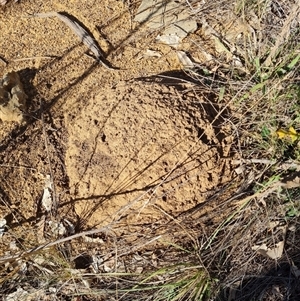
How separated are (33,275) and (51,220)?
240 millimetres

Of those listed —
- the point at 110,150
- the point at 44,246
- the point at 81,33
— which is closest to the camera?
the point at 44,246

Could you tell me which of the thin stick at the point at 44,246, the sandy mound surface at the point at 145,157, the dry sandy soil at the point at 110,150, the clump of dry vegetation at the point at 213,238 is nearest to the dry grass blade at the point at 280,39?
the clump of dry vegetation at the point at 213,238

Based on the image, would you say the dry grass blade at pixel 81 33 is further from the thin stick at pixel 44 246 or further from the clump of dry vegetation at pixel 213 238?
the thin stick at pixel 44 246

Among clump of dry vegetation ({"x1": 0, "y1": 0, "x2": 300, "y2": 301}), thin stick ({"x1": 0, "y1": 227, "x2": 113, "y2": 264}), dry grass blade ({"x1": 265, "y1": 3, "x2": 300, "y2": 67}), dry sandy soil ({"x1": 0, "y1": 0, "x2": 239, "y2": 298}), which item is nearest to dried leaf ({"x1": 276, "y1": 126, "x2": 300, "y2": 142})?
clump of dry vegetation ({"x1": 0, "y1": 0, "x2": 300, "y2": 301})

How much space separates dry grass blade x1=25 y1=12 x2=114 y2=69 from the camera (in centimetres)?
271

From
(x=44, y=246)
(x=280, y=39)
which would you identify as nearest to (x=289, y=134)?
(x=280, y=39)

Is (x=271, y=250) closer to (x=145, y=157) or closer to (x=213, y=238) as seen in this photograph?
(x=213, y=238)

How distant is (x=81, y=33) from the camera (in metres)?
2.75

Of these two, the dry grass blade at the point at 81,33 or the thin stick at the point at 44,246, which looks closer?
the thin stick at the point at 44,246

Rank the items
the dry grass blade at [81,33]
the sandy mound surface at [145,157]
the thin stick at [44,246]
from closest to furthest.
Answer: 1. the thin stick at [44,246]
2. the sandy mound surface at [145,157]
3. the dry grass blade at [81,33]

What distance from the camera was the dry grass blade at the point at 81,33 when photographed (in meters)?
2.71

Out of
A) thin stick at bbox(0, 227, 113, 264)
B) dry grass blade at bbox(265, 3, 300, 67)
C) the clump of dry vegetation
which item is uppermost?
dry grass blade at bbox(265, 3, 300, 67)

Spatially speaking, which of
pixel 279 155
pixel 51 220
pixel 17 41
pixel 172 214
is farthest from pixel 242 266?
pixel 17 41

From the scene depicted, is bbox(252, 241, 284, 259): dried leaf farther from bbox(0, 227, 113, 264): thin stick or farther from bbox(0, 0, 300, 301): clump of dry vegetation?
bbox(0, 227, 113, 264): thin stick
